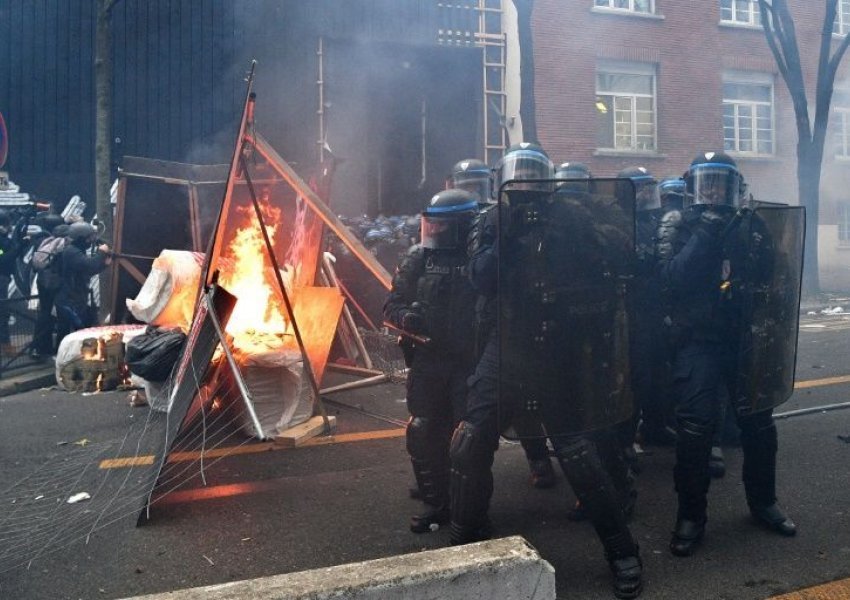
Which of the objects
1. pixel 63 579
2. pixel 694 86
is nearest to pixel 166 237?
pixel 63 579

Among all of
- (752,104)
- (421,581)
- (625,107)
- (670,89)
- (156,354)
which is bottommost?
(421,581)

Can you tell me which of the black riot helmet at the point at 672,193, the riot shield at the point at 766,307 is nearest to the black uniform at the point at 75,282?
the black riot helmet at the point at 672,193

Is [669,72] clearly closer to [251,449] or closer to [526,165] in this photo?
[251,449]

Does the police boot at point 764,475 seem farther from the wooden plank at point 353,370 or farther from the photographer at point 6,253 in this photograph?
the photographer at point 6,253

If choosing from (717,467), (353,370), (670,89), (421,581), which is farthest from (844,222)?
(421,581)

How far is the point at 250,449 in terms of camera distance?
504 cm

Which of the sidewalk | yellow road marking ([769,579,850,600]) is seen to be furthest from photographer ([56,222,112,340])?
the sidewalk

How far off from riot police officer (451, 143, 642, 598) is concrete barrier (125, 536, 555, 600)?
30.9 inches

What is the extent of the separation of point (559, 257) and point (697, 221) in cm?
96

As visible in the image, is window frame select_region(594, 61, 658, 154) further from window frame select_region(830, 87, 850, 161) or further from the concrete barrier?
the concrete barrier

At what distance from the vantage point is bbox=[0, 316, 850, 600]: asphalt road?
10.4 ft

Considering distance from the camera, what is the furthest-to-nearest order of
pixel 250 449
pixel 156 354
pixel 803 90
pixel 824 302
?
pixel 803 90 < pixel 824 302 < pixel 156 354 < pixel 250 449

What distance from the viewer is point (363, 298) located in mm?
8016

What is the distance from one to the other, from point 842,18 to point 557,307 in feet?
70.7
